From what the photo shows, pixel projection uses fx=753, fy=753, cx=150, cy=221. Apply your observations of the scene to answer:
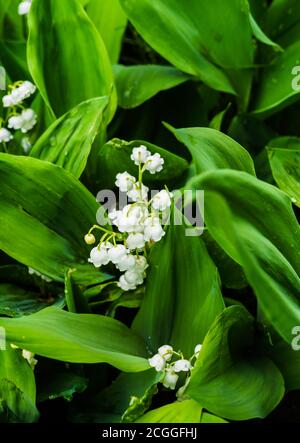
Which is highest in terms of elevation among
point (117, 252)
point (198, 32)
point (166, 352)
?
point (198, 32)

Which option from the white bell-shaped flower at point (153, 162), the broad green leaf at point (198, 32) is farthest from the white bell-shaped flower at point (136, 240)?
the broad green leaf at point (198, 32)

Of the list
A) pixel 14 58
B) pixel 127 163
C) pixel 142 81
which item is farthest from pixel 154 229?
pixel 14 58

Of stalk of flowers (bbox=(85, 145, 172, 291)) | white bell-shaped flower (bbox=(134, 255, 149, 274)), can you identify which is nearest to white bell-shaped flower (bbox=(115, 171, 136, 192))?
stalk of flowers (bbox=(85, 145, 172, 291))

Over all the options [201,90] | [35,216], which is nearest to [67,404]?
[35,216]

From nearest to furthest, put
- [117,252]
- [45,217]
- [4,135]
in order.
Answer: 1. [117,252]
2. [45,217]
3. [4,135]

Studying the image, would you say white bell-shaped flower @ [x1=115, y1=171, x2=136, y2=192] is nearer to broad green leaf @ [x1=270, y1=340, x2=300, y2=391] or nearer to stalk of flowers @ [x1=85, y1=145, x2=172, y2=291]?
stalk of flowers @ [x1=85, y1=145, x2=172, y2=291]

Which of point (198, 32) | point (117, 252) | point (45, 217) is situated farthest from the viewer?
point (198, 32)

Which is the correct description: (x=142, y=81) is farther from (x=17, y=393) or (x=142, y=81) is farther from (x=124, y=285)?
(x=17, y=393)
